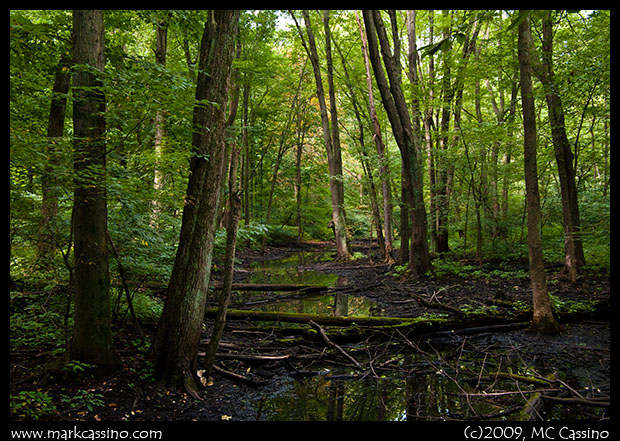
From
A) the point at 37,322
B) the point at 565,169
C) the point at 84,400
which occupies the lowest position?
the point at 84,400

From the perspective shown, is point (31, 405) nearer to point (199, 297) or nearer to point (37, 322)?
point (199, 297)

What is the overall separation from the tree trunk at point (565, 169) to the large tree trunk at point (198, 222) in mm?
7833

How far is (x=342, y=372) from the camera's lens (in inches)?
195

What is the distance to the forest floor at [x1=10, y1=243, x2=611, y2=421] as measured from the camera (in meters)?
3.64

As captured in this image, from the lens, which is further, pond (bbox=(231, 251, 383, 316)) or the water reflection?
pond (bbox=(231, 251, 383, 316))

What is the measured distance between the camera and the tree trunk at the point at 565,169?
8.68 m

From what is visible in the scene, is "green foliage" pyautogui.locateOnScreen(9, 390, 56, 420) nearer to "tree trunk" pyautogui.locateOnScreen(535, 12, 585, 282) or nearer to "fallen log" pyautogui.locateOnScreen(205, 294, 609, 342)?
A: "fallen log" pyautogui.locateOnScreen(205, 294, 609, 342)

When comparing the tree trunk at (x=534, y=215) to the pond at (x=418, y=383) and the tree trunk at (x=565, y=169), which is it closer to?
the pond at (x=418, y=383)

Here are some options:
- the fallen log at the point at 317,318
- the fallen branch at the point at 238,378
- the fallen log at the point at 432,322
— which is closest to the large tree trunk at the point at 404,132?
the fallen log at the point at 432,322

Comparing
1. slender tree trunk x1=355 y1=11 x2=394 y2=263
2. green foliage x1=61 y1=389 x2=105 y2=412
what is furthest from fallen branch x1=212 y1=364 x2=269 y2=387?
slender tree trunk x1=355 y1=11 x2=394 y2=263

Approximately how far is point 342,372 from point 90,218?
3.82 m

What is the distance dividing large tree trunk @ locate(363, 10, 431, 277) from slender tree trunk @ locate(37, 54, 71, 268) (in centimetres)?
793

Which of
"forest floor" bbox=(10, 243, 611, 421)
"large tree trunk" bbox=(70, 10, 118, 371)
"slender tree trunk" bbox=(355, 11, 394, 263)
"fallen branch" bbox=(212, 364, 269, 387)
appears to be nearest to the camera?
"forest floor" bbox=(10, 243, 611, 421)

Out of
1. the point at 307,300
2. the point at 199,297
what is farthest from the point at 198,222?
the point at 307,300
